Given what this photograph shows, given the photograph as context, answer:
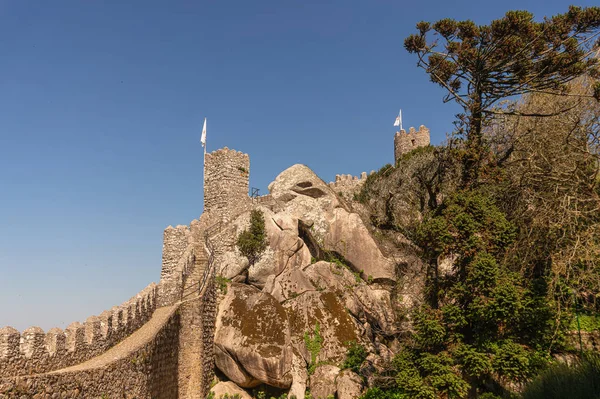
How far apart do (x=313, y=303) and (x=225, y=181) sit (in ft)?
31.6

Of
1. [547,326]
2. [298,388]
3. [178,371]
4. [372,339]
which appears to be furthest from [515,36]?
[178,371]

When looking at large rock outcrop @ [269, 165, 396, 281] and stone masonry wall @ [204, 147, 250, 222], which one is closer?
large rock outcrop @ [269, 165, 396, 281]

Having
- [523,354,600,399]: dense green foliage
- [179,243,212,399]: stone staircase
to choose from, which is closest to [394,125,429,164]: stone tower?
[179,243,212,399]: stone staircase

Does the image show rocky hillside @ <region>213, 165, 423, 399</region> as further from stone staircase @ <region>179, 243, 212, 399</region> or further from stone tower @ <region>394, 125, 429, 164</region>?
stone tower @ <region>394, 125, 429, 164</region>

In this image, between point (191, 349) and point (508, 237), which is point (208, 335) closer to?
point (191, 349)

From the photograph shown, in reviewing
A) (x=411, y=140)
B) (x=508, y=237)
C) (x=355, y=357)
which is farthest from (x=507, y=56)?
(x=411, y=140)

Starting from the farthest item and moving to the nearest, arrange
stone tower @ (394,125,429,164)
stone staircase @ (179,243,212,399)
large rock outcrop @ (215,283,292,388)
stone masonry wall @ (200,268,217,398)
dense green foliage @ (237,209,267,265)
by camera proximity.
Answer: stone tower @ (394,125,429,164) → dense green foliage @ (237,209,267,265) → large rock outcrop @ (215,283,292,388) → stone masonry wall @ (200,268,217,398) → stone staircase @ (179,243,212,399)

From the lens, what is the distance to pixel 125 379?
39.7ft

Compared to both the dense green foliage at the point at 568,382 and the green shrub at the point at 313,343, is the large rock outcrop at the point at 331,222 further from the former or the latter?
the dense green foliage at the point at 568,382

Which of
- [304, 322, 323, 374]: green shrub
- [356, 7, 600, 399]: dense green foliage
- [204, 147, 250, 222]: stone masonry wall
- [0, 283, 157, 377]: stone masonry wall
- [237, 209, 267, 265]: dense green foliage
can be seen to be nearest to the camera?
[0, 283, 157, 377]: stone masonry wall

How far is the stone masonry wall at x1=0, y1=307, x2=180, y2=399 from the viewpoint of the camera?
8977 millimetres

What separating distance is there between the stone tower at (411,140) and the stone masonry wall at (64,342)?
3203cm

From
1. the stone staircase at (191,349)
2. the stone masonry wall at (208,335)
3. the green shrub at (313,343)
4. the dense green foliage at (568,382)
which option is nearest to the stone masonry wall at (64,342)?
the stone staircase at (191,349)

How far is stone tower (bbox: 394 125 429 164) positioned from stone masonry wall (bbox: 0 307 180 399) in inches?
1203
